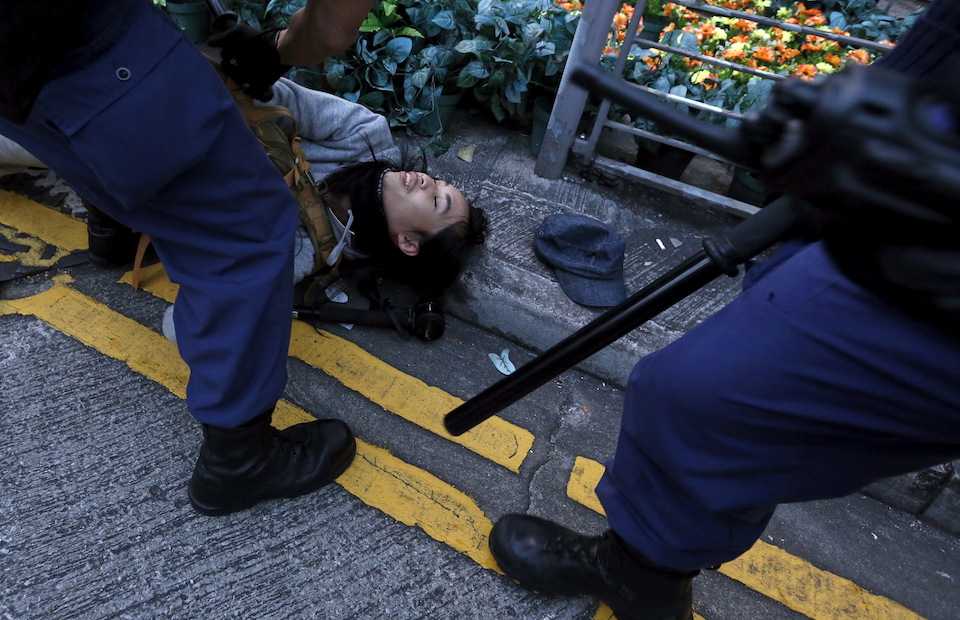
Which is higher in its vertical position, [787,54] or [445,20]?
[787,54]

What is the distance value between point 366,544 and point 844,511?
59.2 inches

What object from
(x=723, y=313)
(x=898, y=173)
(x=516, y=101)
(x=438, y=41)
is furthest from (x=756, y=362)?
(x=438, y=41)

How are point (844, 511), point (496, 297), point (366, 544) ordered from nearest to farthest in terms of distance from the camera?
point (366, 544) → point (844, 511) → point (496, 297)

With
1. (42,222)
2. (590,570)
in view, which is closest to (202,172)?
(590,570)

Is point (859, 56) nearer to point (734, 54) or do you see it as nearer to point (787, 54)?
point (787, 54)

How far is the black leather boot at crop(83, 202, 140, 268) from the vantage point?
2.05 meters

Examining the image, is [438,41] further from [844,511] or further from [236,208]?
[844,511]

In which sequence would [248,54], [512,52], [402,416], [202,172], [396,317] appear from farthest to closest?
[512,52] < [396,317] < [402,416] < [248,54] < [202,172]

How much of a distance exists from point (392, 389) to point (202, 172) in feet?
3.43

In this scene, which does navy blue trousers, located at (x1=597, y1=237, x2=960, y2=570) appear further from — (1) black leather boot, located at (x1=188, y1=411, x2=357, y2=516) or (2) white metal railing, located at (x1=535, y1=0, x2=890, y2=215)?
(2) white metal railing, located at (x1=535, y1=0, x2=890, y2=215)

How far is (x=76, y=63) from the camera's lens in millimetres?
907

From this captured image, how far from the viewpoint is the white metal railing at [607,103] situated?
7.38 feet

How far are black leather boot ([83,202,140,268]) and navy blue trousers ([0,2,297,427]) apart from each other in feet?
3.10

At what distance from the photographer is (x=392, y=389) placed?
197cm
